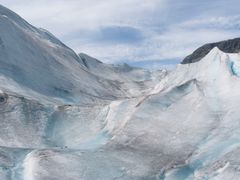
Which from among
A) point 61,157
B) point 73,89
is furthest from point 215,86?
point 73,89

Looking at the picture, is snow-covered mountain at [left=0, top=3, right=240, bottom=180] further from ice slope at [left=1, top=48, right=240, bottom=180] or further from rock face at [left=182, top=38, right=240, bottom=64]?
rock face at [left=182, top=38, right=240, bottom=64]

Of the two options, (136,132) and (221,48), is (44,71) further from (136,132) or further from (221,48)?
(221,48)

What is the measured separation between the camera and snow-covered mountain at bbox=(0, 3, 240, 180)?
1892 centimetres

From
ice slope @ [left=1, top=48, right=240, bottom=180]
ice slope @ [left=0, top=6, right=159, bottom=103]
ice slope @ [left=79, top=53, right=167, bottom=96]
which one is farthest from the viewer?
ice slope @ [left=79, top=53, right=167, bottom=96]

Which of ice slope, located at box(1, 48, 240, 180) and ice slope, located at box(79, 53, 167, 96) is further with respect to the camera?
ice slope, located at box(79, 53, 167, 96)

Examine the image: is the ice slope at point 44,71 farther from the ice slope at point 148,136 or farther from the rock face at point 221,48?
the rock face at point 221,48

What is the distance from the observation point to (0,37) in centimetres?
3778

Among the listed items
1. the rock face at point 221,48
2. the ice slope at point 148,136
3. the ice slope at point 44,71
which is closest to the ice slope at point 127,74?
the ice slope at point 44,71

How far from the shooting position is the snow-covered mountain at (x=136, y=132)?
18.9m

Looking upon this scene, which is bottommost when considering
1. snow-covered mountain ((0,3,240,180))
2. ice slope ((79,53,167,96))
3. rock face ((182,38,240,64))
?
ice slope ((79,53,167,96))

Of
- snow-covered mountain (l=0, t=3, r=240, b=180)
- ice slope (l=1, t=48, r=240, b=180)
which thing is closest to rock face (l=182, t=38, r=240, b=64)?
snow-covered mountain (l=0, t=3, r=240, b=180)

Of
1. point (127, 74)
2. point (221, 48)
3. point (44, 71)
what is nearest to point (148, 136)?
point (44, 71)

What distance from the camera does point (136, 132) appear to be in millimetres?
21750

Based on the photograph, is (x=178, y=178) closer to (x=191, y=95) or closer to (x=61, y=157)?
(x=61, y=157)
